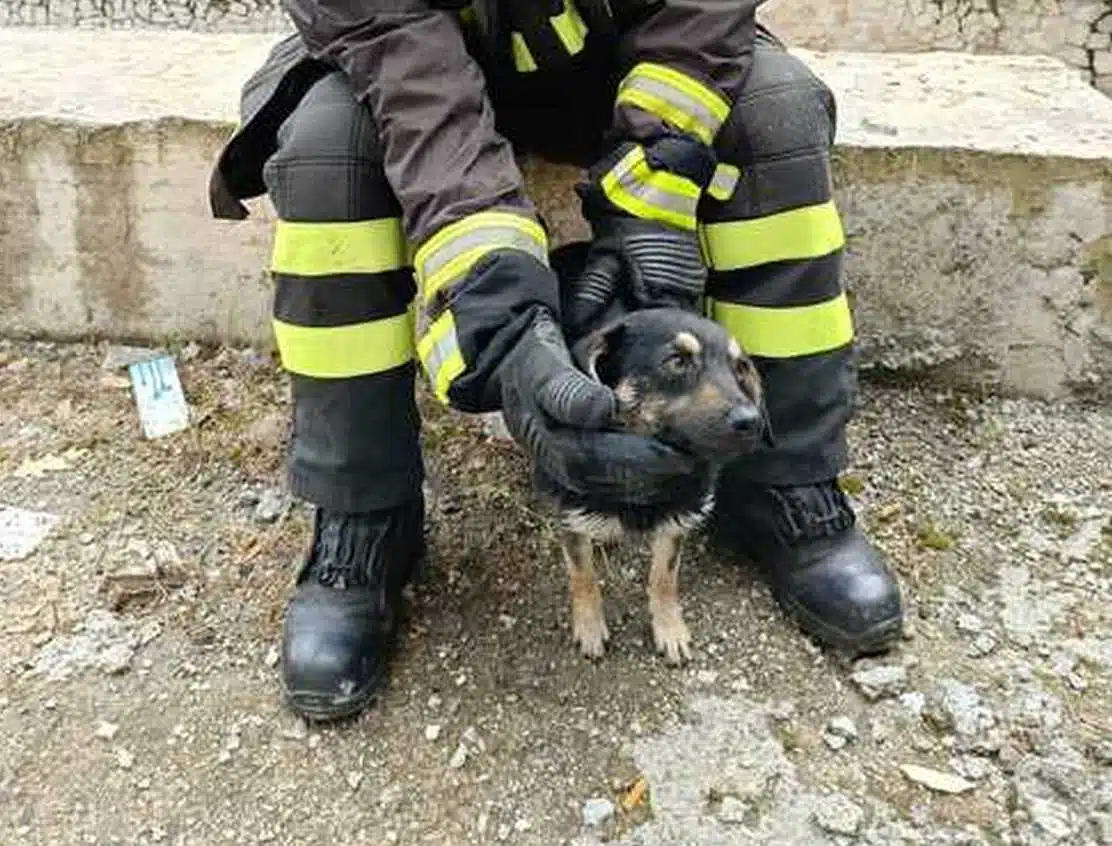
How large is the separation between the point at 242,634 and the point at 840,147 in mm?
1416

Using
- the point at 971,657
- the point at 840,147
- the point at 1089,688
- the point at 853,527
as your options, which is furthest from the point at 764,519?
the point at 840,147

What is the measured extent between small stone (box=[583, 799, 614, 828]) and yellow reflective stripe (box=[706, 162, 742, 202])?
2.90ft

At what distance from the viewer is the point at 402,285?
84.7 inches

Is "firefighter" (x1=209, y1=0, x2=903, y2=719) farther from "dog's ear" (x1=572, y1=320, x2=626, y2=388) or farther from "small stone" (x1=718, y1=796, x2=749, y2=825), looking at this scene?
"small stone" (x1=718, y1=796, x2=749, y2=825)

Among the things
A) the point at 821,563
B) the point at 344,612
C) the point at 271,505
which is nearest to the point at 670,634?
the point at 821,563

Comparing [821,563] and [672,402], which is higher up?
[672,402]

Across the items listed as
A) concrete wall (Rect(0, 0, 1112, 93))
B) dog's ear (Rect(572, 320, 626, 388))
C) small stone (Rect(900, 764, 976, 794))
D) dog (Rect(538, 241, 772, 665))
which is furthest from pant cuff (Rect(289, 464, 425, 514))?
concrete wall (Rect(0, 0, 1112, 93))

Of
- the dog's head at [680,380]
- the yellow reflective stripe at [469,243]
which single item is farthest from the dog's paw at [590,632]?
the yellow reflective stripe at [469,243]

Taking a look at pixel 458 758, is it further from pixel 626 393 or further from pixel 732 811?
pixel 626 393

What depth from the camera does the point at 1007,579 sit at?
8.11 feet

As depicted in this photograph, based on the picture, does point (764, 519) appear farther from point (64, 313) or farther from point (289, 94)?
point (64, 313)

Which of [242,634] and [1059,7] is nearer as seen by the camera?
[242,634]

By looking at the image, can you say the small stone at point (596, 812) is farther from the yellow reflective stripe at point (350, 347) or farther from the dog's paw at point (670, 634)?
the yellow reflective stripe at point (350, 347)

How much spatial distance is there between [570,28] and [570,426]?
68cm
